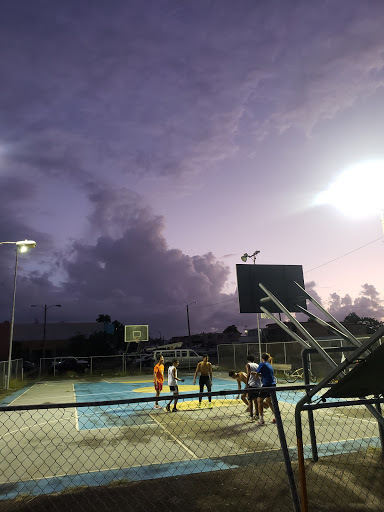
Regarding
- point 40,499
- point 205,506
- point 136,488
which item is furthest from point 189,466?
point 40,499

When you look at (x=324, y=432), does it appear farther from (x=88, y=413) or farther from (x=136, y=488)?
(x=88, y=413)

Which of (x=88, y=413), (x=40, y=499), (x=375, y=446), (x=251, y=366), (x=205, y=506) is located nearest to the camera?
(x=205, y=506)

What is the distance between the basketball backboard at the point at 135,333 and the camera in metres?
35.2

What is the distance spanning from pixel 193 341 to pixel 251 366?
112704 mm

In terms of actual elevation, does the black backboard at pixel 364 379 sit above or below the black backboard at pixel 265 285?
below

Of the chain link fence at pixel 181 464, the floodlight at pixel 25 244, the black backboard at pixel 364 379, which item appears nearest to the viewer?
the black backboard at pixel 364 379

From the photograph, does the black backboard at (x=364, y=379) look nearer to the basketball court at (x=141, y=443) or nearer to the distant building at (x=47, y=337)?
the basketball court at (x=141, y=443)

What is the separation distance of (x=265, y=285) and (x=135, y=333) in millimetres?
30714

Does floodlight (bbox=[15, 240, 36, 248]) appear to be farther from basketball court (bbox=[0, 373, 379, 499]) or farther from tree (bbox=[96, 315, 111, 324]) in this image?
tree (bbox=[96, 315, 111, 324])

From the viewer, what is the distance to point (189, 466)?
6898 mm

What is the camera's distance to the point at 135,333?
35781mm

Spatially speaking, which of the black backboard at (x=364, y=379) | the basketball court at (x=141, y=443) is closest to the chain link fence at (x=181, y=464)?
the basketball court at (x=141, y=443)

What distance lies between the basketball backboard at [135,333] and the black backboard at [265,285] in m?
29.6

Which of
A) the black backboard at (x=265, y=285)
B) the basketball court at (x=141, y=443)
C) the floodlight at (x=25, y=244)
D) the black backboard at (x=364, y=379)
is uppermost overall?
the floodlight at (x=25, y=244)
